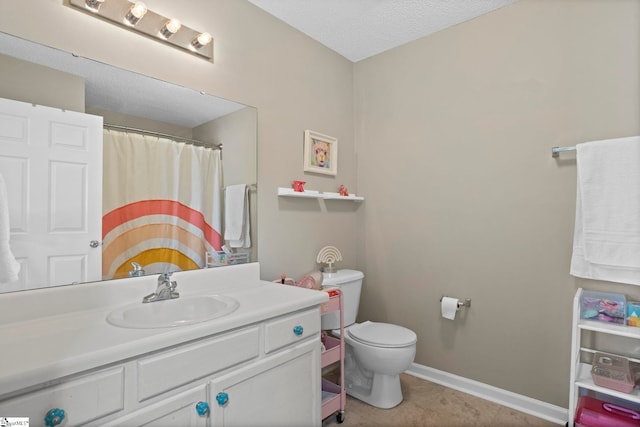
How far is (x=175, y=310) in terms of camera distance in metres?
1.48

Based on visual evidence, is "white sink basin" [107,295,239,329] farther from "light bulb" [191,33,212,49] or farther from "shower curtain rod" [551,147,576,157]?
"shower curtain rod" [551,147,576,157]

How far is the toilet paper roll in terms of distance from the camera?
7.22ft

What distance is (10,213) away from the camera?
47.8 inches

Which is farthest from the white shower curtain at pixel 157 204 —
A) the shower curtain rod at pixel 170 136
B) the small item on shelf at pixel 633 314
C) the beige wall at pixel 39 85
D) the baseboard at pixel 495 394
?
the small item on shelf at pixel 633 314

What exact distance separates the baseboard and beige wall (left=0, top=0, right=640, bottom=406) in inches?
2.1

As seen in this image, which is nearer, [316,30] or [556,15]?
[556,15]

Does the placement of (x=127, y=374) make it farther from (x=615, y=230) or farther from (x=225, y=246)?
(x=615, y=230)

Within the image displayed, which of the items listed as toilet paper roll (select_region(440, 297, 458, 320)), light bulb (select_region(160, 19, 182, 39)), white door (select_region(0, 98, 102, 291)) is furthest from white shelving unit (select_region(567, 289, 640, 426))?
light bulb (select_region(160, 19, 182, 39))

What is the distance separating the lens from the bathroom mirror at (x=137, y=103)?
4.15 ft

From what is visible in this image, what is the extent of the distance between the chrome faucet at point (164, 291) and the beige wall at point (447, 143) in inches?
26.8

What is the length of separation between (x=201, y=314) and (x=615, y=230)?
204 cm

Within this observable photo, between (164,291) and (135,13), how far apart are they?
1.24 metres

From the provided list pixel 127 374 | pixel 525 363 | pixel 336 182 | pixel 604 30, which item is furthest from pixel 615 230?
pixel 127 374

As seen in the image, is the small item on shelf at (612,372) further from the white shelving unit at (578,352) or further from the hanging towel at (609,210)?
the hanging towel at (609,210)
